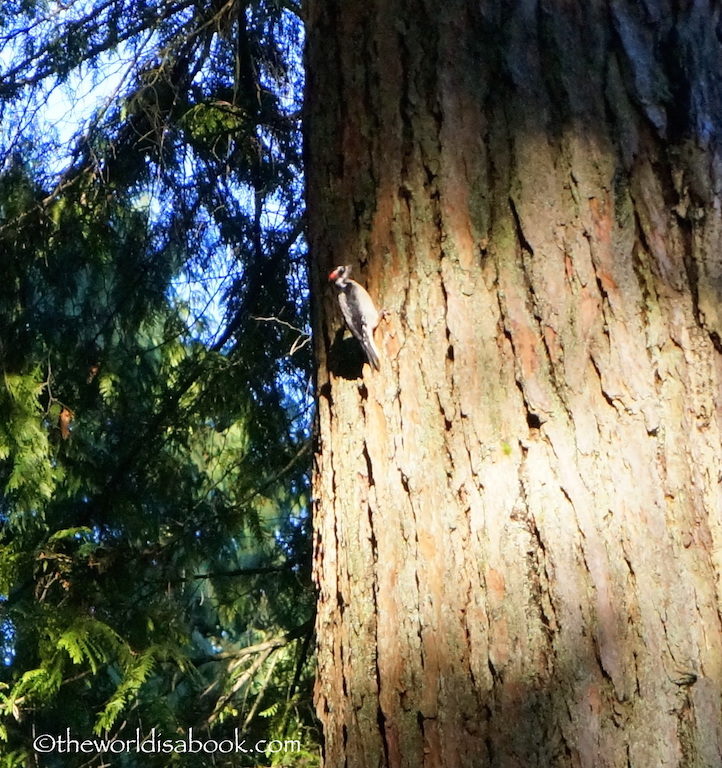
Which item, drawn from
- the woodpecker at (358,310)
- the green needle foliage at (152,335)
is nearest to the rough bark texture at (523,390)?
the woodpecker at (358,310)

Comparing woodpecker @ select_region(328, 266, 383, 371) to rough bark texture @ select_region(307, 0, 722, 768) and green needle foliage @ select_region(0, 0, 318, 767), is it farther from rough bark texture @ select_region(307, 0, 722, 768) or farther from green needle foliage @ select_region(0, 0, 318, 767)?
green needle foliage @ select_region(0, 0, 318, 767)

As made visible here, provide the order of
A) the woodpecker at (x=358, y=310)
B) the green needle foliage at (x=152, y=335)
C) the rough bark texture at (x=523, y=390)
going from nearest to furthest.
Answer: the rough bark texture at (x=523, y=390)
the woodpecker at (x=358, y=310)
the green needle foliage at (x=152, y=335)

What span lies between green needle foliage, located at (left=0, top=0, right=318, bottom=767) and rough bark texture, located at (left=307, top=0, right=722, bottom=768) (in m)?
1.86

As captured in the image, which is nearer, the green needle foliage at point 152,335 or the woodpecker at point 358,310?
the woodpecker at point 358,310

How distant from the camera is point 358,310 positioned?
1.93 meters

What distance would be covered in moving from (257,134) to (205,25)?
1.57ft

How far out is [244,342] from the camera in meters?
3.84

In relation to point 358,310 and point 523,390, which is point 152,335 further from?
point 523,390

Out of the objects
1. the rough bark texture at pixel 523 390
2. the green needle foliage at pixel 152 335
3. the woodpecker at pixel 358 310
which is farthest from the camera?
the green needle foliage at pixel 152 335

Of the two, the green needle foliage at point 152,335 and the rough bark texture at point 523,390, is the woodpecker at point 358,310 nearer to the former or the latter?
the rough bark texture at point 523,390

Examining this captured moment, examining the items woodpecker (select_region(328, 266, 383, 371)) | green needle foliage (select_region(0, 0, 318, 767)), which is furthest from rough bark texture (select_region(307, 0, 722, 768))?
green needle foliage (select_region(0, 0, 318, 767))

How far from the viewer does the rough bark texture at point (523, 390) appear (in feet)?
4.93

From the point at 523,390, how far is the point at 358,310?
0.43 m

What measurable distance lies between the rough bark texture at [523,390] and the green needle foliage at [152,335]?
1862 mm
